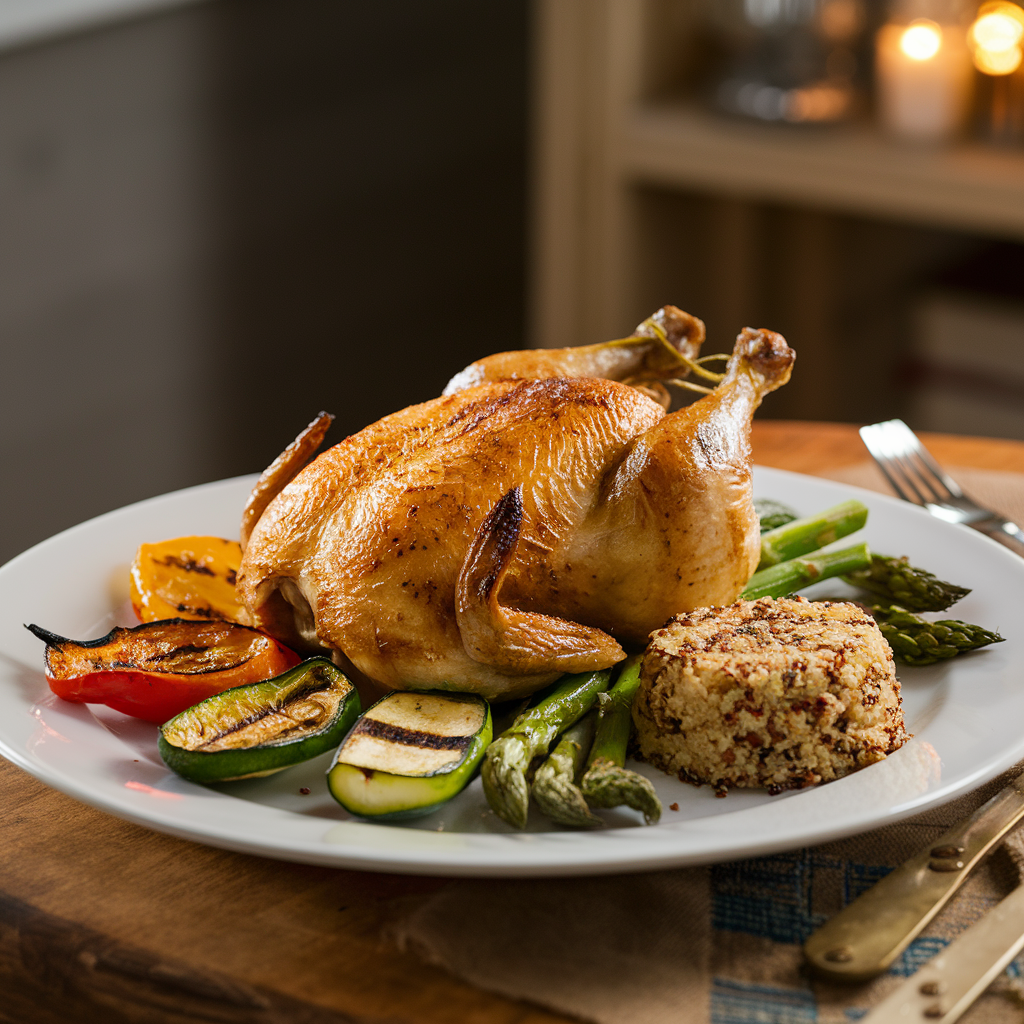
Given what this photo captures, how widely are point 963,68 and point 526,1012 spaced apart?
4.07m

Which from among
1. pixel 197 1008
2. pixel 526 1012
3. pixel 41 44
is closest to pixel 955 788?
pixel 526 1012

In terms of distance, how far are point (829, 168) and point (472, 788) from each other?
3.52 m

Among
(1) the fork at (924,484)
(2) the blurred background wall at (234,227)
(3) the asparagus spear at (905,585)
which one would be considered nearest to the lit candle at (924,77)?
(2) the blurred background wall at (234,227)

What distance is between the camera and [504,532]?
1.56 metres

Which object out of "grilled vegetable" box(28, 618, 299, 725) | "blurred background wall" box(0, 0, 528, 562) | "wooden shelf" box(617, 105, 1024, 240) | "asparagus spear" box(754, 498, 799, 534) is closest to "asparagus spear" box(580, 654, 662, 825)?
"grilled vegetable" box(28, 618, 299, 725)

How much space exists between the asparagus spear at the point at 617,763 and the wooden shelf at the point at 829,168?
10.1 ft

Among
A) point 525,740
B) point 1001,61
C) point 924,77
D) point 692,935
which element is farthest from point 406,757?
point 1001,61

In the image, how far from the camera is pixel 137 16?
3986 mm

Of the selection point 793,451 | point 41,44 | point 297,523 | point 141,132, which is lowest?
point 793,451

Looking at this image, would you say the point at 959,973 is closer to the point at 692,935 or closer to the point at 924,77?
the point at 692,935

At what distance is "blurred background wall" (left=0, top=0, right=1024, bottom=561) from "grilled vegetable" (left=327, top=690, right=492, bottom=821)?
2.88 meters

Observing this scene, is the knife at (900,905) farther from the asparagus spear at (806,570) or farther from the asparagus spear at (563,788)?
the asparagus spear at (806,570)

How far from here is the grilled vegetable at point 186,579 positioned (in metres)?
1.96

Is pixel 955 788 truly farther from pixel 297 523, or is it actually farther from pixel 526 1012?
pixel 297 523
